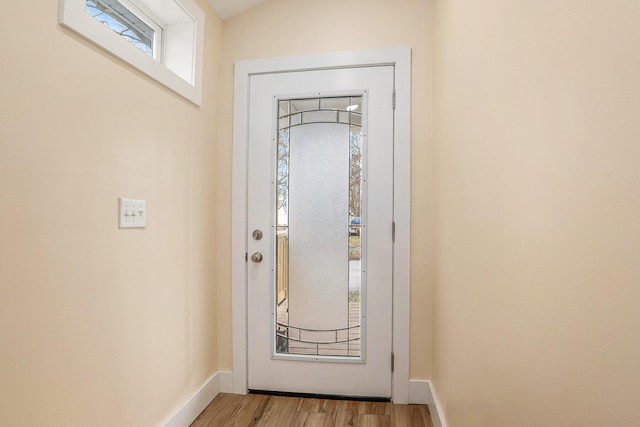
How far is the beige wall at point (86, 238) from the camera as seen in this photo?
95 centimetres

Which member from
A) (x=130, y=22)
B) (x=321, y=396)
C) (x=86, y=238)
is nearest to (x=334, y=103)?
(x=130, y=22)

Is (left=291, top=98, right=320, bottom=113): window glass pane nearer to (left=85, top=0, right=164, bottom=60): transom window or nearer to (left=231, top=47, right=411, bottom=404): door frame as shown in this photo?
(left=231, top=47, right=411, bottom=404): door frame

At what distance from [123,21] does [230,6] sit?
77cm

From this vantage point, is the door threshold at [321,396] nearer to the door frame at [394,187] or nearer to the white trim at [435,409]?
the door frame at [394,187]

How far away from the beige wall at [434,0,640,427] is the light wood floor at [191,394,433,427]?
73cm

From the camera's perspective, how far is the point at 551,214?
0.65 metres

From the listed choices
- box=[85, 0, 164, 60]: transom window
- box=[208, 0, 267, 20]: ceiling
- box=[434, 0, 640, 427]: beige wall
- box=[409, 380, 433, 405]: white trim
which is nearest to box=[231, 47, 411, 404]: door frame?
box=[409, 380, 433, 405]: white trim

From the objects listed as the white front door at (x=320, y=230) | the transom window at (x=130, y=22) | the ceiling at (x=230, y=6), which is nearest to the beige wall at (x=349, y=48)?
the ceiling at (x=230, y=6)

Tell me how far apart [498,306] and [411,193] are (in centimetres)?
116

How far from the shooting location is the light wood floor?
5.93 ft

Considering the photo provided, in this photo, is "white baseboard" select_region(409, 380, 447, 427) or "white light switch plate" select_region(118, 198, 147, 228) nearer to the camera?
"white light switch plate" select_region(118, 198, 147, 228)

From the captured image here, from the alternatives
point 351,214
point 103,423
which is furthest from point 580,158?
point 103,423

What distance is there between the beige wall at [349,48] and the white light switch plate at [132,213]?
0.72 m

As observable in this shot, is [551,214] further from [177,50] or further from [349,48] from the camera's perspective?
[177,50]
